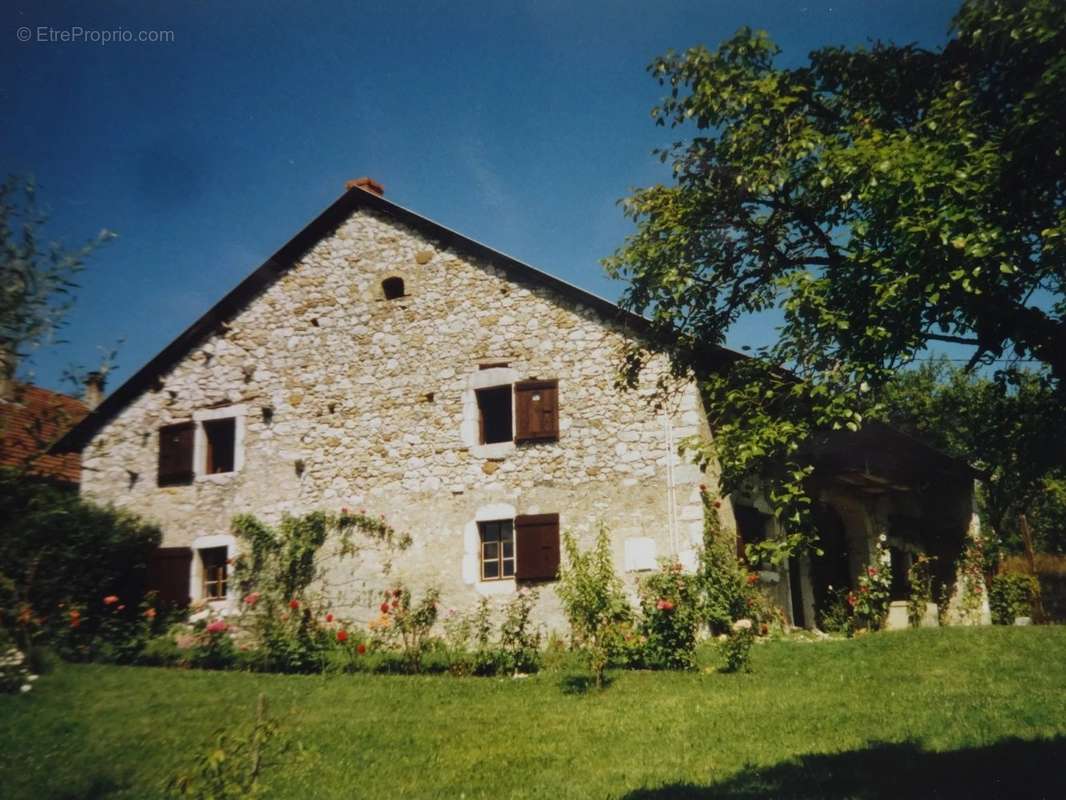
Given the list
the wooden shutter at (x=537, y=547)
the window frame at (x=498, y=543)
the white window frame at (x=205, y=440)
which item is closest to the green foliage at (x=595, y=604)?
the wooden shutter at (x=537, y=547)

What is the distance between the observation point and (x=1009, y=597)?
17.0 meters

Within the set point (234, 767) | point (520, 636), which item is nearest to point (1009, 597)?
point (520, 636)

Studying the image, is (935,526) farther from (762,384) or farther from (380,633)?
(762,384)

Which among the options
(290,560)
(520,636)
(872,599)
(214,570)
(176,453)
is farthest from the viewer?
(176,453)

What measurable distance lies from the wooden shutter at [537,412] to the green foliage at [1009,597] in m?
11.9

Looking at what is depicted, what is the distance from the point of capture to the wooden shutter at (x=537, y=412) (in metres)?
12.1

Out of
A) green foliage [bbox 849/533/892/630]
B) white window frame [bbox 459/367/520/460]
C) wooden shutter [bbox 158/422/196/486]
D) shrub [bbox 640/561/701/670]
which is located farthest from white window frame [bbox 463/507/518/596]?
wooden shutter [bbox 158/422/196/486]

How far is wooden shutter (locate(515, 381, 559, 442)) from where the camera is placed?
476 inches

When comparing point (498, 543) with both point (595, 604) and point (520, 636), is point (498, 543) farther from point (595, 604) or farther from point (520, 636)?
point (595, 604)

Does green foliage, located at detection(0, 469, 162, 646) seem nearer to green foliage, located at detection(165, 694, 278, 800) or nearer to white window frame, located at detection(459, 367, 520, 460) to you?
green foliage, located at detection(165, 694, 278, 800)

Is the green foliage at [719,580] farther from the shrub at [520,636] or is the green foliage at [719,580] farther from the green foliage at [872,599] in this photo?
the green foliage at [872,599]

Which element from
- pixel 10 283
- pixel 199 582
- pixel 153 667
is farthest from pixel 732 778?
pixel 199 582

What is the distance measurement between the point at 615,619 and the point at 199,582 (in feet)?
28.1

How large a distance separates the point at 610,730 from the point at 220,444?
11.1 meters
